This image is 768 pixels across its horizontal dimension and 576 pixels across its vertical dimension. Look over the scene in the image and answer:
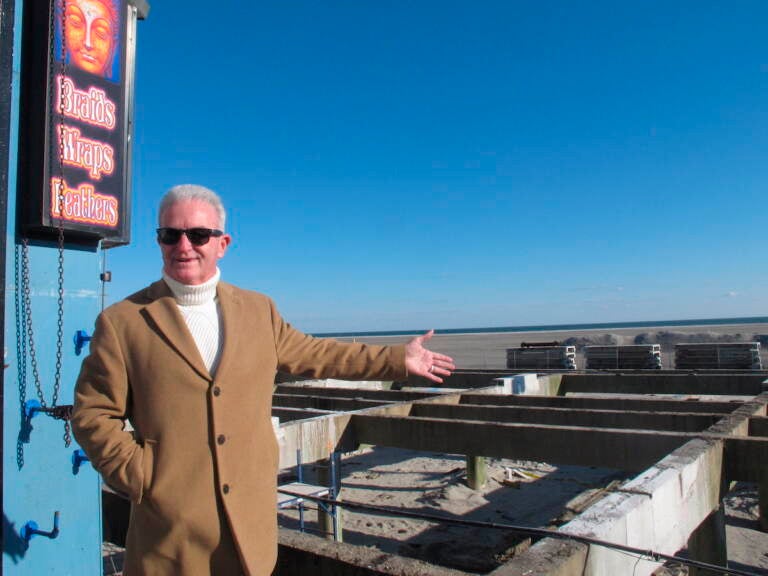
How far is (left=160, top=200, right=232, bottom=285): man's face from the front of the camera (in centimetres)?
227

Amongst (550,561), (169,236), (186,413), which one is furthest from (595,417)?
(169,236)

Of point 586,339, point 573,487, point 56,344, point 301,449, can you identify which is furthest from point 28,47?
point 586,339

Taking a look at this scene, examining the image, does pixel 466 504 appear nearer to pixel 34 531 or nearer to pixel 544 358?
pixel 34 531

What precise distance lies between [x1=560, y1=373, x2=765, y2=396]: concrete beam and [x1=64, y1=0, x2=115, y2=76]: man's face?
11.0 metres

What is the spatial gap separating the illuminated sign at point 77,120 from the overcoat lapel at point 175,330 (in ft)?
6.40

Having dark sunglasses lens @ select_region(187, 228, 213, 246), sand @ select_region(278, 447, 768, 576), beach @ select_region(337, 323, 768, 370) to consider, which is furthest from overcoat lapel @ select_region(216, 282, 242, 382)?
sand @ select_region(278, 447, 768, 576)

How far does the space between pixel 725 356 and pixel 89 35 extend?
18243mm

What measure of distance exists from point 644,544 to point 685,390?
8766 millimetres

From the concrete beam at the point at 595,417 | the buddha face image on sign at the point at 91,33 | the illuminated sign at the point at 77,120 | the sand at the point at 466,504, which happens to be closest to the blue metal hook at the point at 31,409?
the illuminated sign at the point at 77,120

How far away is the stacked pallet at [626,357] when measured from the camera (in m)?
19.1

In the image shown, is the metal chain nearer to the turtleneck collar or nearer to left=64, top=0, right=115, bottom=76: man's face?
left=64, top=0, right=115, bottom=76: man's face

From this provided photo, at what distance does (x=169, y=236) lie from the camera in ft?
7.44

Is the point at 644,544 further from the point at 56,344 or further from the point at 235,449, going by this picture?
the point at 56,344

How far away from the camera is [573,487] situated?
11039mm
